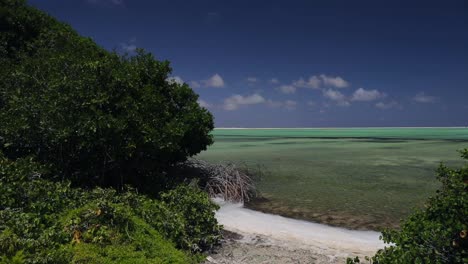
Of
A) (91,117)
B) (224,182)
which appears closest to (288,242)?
(91,117)

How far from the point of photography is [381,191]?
51.6 feet

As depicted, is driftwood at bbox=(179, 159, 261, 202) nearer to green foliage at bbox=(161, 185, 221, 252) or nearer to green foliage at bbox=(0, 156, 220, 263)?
green foliage at bbox=(161, 185, 221, 252)

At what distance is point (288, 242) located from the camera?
29.0 ft

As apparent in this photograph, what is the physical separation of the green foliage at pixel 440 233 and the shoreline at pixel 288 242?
2727 mm

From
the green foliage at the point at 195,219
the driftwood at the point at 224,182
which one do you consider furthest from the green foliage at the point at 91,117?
the driftwood at the point at 224,182

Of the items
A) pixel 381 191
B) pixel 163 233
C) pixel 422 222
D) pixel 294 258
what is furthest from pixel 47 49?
pixel 381 191

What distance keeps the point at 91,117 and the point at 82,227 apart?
11.4ft

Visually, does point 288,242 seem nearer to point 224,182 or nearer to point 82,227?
point 82,227

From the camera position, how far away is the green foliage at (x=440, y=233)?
460 centimetres

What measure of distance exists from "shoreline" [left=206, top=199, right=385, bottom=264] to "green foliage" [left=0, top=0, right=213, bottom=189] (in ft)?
10.3

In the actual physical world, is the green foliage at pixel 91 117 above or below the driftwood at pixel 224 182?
above

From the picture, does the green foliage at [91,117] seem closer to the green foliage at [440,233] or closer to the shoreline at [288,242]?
the shoreline at [288,242]

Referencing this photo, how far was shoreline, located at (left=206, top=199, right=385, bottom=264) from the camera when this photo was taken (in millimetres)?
7715

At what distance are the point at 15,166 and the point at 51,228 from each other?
104 inches
